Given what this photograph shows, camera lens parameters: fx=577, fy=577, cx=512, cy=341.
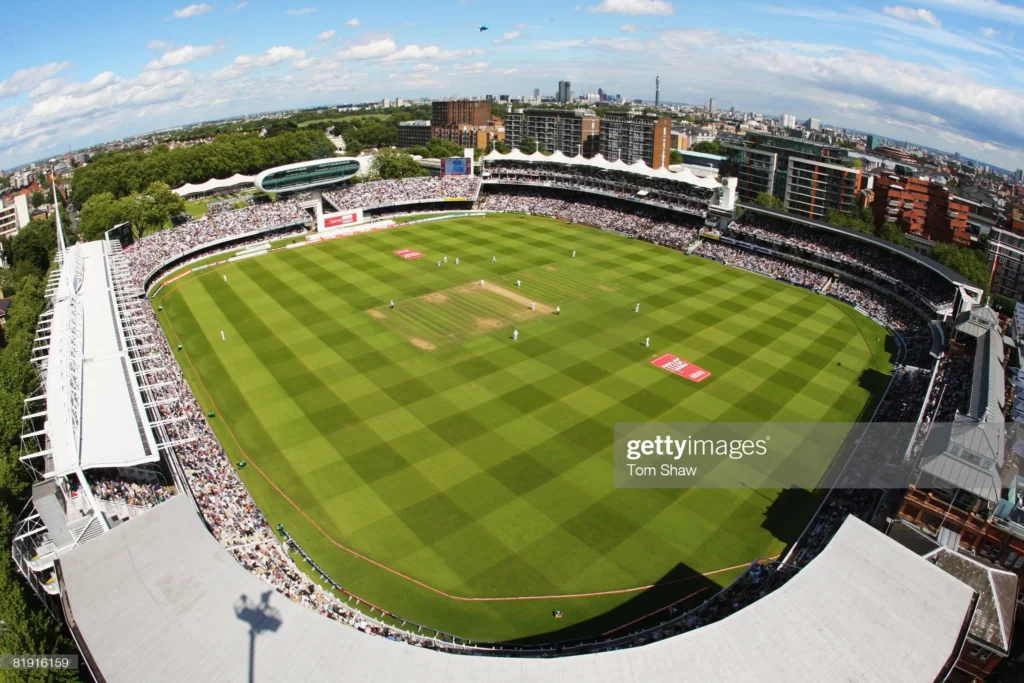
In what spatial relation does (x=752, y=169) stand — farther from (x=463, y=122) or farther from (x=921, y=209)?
(x=463, y=122)

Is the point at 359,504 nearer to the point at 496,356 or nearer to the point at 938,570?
the point at 496,356

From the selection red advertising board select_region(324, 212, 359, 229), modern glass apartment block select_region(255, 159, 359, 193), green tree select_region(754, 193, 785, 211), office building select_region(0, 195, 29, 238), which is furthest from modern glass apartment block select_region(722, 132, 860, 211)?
office building select_region(0, 195, 29, 238)

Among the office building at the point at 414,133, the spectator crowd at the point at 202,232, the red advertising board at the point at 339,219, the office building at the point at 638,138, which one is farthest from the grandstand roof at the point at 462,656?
the office building at the point at 414,133

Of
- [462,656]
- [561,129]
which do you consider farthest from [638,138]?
[462,656]

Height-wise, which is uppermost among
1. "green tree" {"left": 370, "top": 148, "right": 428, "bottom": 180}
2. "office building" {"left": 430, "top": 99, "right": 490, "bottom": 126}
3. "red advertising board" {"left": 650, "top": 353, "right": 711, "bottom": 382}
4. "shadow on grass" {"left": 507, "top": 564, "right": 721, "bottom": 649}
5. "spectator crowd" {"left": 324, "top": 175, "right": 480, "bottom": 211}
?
"office building" {"left": 430, "top": 99, "right": 490, "bottom": 126}

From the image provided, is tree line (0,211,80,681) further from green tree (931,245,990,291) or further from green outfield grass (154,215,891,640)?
green tree (931,245,990,291)

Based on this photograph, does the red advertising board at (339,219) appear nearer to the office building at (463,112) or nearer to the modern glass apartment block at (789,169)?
the modern glass apartment block at (789,169)
